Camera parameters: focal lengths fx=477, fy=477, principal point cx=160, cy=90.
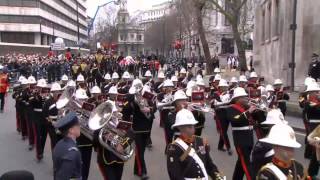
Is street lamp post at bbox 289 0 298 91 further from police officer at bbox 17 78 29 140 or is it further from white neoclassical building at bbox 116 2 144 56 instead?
white neoclassical building at bbox 116 2 144 56

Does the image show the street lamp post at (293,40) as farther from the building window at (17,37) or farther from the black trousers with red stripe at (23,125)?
the building window at (17,37)

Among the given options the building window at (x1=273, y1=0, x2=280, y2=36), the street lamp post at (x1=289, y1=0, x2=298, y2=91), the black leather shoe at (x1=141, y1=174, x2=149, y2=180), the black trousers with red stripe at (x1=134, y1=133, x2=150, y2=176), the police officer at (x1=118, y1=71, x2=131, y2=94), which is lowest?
the black leather shoe at (x1=141, y1=174, x2=149, y2=180)

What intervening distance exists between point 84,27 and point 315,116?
468ft

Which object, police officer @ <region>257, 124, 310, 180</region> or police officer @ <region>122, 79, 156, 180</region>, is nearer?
police officer @ <region>257, 124, 310, 180</region>

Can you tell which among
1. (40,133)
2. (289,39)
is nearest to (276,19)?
(289,39)

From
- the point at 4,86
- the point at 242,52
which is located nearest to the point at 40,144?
the point at 4,86

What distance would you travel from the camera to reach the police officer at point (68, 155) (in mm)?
5059

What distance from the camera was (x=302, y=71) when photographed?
20766 millimetres

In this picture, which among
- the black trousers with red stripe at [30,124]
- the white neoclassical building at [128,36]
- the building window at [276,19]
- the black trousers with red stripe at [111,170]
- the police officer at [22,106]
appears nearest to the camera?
the black trousers with red stripe at [111,170]

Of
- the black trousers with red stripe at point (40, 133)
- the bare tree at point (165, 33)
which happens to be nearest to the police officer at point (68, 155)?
the black trousers with red stripe at point (40, 133)

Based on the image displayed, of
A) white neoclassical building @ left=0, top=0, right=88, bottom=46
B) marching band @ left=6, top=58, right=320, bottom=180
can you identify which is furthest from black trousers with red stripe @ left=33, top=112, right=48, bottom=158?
white neoclassical building @ left=0, top=0, right=88, bottom=46

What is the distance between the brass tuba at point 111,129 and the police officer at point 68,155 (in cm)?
181

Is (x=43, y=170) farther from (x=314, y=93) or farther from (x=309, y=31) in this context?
(x=309, y=31)

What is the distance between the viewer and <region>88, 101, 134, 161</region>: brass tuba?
7.18 meters
